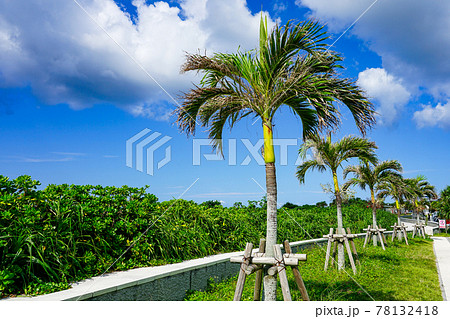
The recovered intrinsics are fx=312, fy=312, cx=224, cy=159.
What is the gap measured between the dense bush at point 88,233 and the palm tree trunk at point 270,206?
290cm

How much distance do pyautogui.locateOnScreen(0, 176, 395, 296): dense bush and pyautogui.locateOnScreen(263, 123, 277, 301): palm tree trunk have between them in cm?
290

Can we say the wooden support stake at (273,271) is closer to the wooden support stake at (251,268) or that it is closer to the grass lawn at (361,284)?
the wooden support stake at (251,268)

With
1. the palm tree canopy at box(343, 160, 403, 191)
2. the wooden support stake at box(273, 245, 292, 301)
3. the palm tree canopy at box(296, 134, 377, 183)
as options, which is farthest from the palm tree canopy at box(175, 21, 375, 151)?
the palm tree canopy at box(343, 160, 403, 191)

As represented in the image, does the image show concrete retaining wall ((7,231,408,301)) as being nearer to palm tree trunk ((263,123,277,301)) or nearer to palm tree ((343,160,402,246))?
palm tree trunk ((263,123,277,301))

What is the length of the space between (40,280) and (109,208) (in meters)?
1.96

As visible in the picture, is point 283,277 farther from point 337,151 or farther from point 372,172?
point 372,172

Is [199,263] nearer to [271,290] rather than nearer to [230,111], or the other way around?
[271,290]

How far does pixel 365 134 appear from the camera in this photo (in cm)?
527

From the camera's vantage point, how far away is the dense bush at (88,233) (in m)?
4.66

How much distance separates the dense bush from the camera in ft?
15.3

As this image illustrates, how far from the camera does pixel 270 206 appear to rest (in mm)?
4531

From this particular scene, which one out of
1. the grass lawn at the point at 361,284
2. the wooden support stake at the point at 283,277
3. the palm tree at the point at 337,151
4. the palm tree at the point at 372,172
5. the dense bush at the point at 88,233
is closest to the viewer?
the wooden support stake at the point at 283,277

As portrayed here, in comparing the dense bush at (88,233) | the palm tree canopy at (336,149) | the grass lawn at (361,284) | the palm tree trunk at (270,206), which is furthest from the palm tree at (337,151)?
the palm tree trunk at (270,206)
